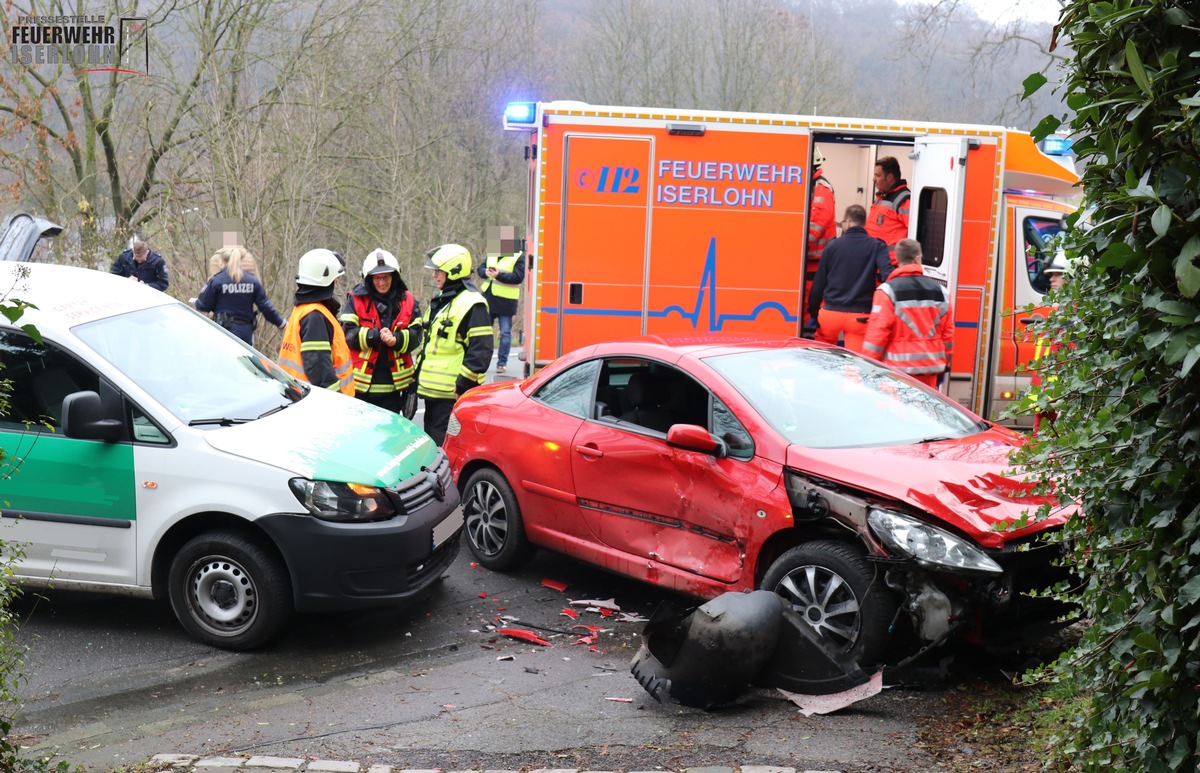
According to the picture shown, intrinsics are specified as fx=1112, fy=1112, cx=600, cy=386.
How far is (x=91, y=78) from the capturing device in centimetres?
1922

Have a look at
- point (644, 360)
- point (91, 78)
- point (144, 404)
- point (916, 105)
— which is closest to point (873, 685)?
point (644, 360)

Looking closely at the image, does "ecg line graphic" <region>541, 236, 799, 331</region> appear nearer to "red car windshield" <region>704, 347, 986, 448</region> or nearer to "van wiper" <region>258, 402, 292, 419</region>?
"red car windshield" <region>704, 347, 986, 448</region>

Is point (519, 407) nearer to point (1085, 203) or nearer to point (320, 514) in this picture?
point (320, 514)

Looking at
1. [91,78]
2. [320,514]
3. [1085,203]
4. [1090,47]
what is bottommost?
[320,514]

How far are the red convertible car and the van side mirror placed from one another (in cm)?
222

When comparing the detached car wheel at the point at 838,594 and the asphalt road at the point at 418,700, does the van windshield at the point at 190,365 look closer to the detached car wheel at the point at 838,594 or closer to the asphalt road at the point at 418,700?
the asphalt road at the point at 418,700

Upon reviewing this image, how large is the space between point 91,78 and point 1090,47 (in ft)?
64.6

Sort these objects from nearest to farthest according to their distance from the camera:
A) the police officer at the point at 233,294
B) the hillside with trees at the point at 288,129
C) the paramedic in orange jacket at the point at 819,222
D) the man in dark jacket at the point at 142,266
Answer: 1. the paramedic in orange jacket at the point at 819,222
2. the police officer at the point at 233,294
3. the man in dark jacket at the point at 142,266
4. the hillside with trees at the point at 288,129

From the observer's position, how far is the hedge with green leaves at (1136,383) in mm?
2533

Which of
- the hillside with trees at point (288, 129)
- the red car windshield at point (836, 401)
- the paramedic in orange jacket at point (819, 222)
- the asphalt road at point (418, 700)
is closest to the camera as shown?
the asphalt road at point (418, 700)

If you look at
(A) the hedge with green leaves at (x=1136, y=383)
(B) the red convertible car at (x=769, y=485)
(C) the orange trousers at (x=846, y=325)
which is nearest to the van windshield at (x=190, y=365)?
(B) the red convertible car at (x=769, y=485)

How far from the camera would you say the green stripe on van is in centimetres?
562

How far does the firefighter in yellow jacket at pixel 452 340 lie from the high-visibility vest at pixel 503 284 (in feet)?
21.5

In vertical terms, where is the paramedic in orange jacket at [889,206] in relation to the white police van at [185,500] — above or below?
above
